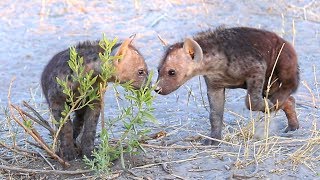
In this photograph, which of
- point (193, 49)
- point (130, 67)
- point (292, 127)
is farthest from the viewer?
point (292, 127)

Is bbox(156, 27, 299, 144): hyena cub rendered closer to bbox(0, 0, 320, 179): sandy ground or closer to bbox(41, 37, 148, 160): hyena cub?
bbox(0, 0, 320, 179): sandy ground

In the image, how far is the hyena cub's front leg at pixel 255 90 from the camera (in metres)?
5.98

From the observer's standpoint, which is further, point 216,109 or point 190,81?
point 190,81

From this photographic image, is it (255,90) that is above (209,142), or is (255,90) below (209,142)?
above

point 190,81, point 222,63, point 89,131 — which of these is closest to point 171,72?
point 222,63

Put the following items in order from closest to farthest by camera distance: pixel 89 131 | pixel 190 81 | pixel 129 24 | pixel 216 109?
1. pixel 89 131
2. pixel 216 109
3. pixel 190 81
4. pixel 129 24

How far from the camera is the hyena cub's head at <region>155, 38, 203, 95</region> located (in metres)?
6.00

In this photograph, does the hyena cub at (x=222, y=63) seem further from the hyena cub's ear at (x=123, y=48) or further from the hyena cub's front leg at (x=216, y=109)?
the hyena cub's ear at (x=123, y=48)

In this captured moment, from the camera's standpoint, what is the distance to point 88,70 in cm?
546

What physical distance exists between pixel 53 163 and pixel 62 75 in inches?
25.4

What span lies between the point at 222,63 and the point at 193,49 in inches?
9.5

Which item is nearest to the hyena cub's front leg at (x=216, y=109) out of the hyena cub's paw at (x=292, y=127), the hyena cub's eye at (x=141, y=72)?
the hyena cub's paw at (x=292, y=127)

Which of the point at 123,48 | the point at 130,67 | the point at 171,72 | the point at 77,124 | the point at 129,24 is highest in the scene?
the point at 123,48

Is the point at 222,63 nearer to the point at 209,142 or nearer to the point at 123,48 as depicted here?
the point at 209,142
